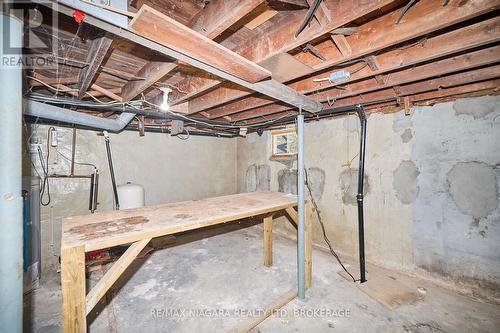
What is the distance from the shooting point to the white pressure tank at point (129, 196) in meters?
3.41

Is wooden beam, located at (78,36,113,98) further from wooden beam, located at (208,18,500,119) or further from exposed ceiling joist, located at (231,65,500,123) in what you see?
exposed ceiling joist, located at (231,65,500,123)

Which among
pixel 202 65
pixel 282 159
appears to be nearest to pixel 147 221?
pixel 202 65

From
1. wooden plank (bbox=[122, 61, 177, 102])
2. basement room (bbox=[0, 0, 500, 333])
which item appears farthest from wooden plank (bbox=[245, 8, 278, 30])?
wooden plank (bbox=[122, 61, 177, 102])

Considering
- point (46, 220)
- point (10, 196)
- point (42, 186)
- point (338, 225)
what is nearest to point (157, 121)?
point (42, 186)

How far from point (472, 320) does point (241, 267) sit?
251 cm

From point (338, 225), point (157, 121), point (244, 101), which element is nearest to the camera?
point (244, 101)

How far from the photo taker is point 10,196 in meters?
0.91

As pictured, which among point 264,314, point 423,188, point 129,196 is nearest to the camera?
point 264,314

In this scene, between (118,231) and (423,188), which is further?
(423,188)

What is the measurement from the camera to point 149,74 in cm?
182

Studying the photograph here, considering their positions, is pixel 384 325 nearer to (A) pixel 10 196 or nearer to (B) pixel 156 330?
(B) pixel 156 330

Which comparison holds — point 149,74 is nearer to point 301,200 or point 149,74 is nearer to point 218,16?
point 218,16

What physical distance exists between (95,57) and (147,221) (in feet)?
4.23

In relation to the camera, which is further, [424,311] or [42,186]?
[42,186]
